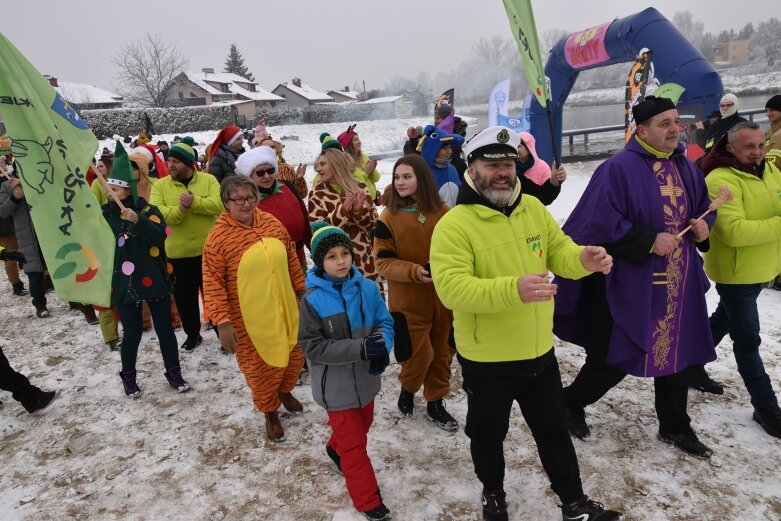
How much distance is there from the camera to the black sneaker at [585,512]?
2.51 m

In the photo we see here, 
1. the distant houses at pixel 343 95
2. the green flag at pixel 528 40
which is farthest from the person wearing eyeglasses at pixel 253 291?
the distant houses at pixel 343 95

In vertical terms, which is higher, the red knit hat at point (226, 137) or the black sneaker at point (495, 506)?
the red knit hat at point (226, 137)

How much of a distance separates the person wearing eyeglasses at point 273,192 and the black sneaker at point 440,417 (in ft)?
6.21

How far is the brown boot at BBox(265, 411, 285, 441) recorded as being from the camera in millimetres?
3600

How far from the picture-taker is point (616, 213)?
2852 millimetres

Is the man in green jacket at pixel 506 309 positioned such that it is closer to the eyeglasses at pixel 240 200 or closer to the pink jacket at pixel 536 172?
the eyeglasses at pixel 240 200

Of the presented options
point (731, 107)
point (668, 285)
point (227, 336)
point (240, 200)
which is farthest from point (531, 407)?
point (731, 107)

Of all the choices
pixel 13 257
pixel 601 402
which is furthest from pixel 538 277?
pixel 13 257

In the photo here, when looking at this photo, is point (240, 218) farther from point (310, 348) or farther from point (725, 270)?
point (725, 270)

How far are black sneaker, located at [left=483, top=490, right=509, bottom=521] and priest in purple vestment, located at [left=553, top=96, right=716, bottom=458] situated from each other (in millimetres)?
1046

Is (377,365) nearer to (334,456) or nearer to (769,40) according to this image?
(334,456)

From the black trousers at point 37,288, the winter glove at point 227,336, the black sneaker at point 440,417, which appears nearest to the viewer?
the winter glove at point 227,336

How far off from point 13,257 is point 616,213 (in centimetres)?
473

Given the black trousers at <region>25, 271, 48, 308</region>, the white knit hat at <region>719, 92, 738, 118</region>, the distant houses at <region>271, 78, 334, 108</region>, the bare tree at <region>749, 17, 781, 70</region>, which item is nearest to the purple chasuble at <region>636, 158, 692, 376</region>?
the white knit hat at <region>719, 92, 738, 118</region>
